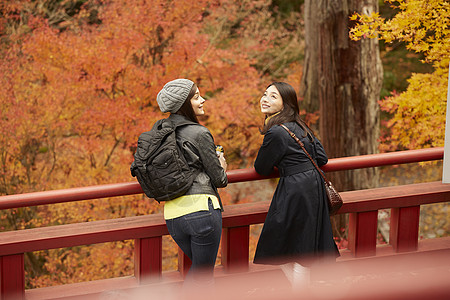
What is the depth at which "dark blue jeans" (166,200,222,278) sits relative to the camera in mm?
2939

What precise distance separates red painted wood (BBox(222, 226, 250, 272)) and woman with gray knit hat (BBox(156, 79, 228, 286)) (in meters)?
0.35

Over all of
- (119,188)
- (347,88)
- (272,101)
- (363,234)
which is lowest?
(363,234)

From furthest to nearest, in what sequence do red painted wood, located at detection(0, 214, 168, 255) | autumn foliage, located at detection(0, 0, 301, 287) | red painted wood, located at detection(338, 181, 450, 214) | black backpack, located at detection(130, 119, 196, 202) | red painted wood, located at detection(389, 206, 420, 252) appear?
1. autumn foliage, located at detection(0, 0, 301, 287)
2. red painted wood, located at detection(389, 206, 420, 252)
3. red painted wood, located at detection(338, 181, 450, 214)
4. red painted wood, located at detection(0, 214, 168, 255)
5. black backpack, located at detection(130, 119, 196, 202)

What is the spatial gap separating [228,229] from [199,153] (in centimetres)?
63

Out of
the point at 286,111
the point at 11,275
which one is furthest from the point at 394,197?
the point at 11,275

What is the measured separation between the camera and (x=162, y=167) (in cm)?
288

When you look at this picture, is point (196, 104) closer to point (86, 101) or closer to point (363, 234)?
point (363, 234)

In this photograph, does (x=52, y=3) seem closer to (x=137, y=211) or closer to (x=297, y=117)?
(x=137, y=211)

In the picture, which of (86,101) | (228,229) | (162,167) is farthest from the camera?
(86,101)

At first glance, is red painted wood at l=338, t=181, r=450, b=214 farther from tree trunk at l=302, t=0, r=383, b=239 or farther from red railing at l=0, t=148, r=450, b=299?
tree trunk at l=302, t=0, r=383, b=239

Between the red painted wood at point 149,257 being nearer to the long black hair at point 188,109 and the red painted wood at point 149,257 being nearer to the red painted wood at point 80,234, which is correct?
the red painted wood at point 80,234

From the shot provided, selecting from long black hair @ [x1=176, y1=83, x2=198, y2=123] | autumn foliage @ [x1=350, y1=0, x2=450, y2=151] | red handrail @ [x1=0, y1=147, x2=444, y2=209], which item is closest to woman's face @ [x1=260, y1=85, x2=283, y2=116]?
red handrail @ [x1=0, y1=147, x2=444, y2=209]

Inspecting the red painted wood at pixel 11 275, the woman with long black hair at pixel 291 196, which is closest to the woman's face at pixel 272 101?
the woman with long black hair at pixel 291 196

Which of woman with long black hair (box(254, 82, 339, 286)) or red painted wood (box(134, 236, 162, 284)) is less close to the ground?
woman with long black hair (box(254, 82, 339, 286))
